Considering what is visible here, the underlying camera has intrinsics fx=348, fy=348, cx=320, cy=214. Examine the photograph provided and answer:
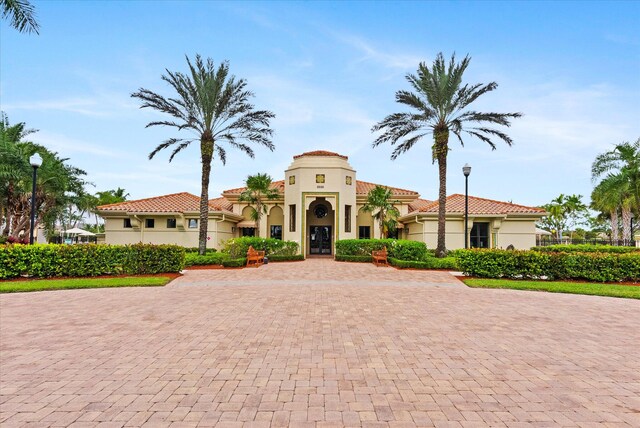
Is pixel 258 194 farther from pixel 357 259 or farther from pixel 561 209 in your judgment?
pixel 561 209

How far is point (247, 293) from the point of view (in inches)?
455

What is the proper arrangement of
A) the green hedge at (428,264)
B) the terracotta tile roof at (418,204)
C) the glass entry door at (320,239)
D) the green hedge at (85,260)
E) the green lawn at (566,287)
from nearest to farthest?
the green lawn at (566,287), the green hedge at (85,260), the green hedge at (428,264), the terracotta tile roof at (418,204), the glass entry door at (320,239)

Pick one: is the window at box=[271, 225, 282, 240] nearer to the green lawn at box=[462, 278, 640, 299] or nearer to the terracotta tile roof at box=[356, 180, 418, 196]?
the terracotta tile roof at box=[356, 180, 418, 196]

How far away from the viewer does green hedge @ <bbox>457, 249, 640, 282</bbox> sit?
48.0ft

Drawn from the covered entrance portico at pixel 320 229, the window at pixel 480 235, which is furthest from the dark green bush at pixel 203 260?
the window at pixel 480 235

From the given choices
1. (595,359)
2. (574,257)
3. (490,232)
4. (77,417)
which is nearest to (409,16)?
(574,257)

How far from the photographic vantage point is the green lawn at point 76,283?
476 inches

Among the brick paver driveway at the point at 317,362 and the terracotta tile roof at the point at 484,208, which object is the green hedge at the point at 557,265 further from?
the terracotta tile roof at the point at 484,208

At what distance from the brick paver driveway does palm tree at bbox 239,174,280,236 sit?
61.7ft

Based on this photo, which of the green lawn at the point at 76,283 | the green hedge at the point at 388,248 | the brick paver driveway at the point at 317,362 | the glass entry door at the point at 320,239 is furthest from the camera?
the glass entry door at the point at 320,239

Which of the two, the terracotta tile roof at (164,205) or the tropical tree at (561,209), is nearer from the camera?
the terracotta tile roof at (164,205)

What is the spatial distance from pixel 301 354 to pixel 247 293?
6.29 m

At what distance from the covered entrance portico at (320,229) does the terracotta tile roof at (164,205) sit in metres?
7.86

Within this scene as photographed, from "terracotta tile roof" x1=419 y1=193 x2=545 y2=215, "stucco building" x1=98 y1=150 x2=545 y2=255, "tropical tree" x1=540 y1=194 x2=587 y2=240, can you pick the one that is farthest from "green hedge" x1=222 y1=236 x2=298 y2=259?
"tropical tree" x1=540 y1=194 x2=587 y2=240
